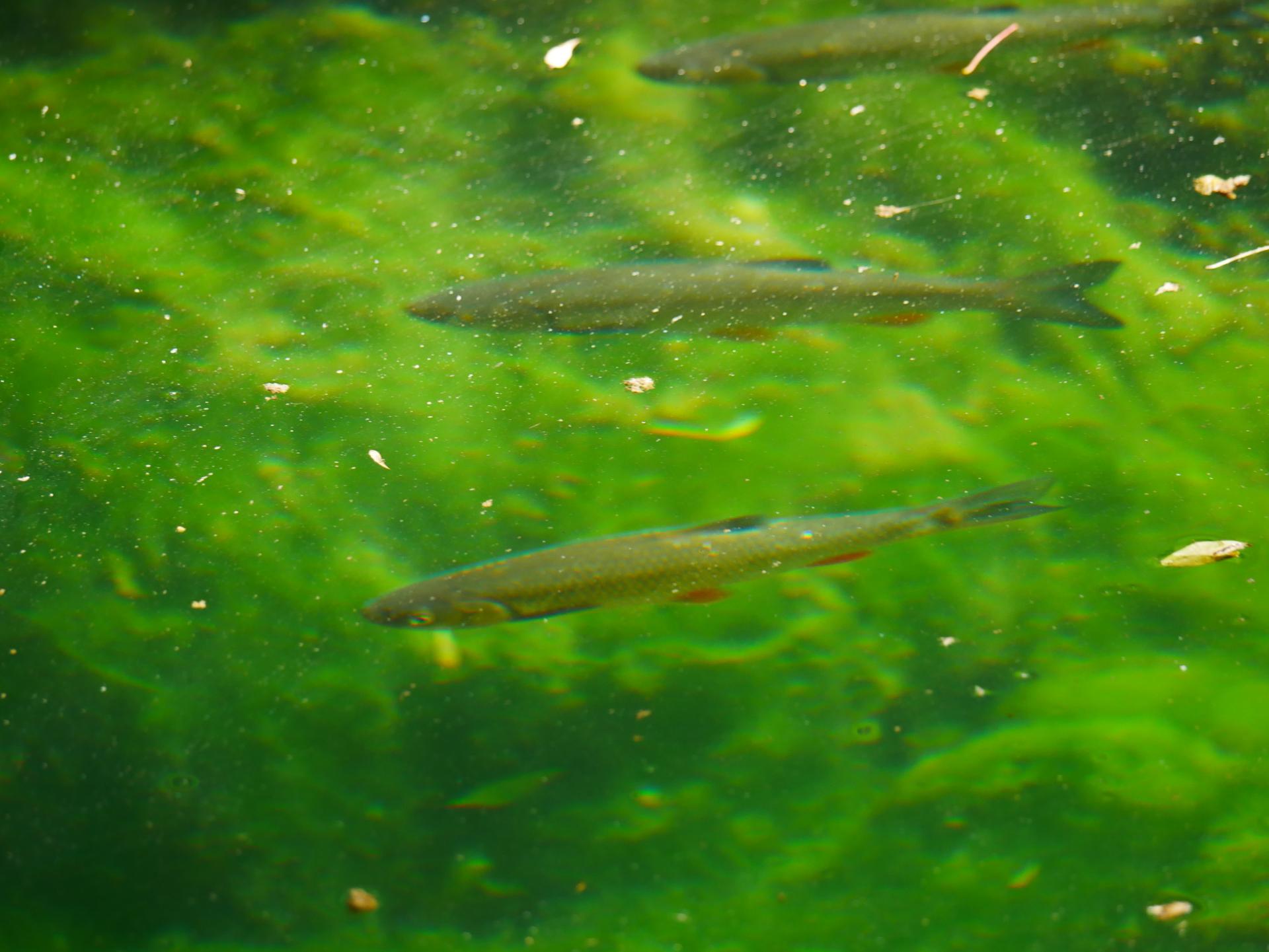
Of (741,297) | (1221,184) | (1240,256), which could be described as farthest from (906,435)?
(1221,184)

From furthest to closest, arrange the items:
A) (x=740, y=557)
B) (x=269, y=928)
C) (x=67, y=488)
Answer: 1. (x=67, y=488)
2. (x=269, y=928)
3. (x=740, y=557)

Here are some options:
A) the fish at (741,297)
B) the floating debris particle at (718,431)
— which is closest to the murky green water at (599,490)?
the floating debris particle at (718,431)

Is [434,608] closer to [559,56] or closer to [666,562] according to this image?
[666,562]

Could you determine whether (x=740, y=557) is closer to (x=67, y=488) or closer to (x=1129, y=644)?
(x=1129, y=644)

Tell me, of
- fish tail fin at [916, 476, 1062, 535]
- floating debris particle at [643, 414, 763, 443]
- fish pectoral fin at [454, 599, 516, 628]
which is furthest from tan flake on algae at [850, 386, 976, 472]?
fish pectoral fin at [454, 599, 516, 628]

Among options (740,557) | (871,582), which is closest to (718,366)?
(871,582)

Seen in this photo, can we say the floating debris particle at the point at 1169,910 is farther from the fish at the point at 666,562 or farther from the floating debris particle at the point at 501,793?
the floating debris particle at the point at 501,793

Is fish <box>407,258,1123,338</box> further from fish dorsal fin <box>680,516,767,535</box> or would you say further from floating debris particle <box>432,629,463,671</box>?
floating debris particle <box>432,629,463,671</box>
